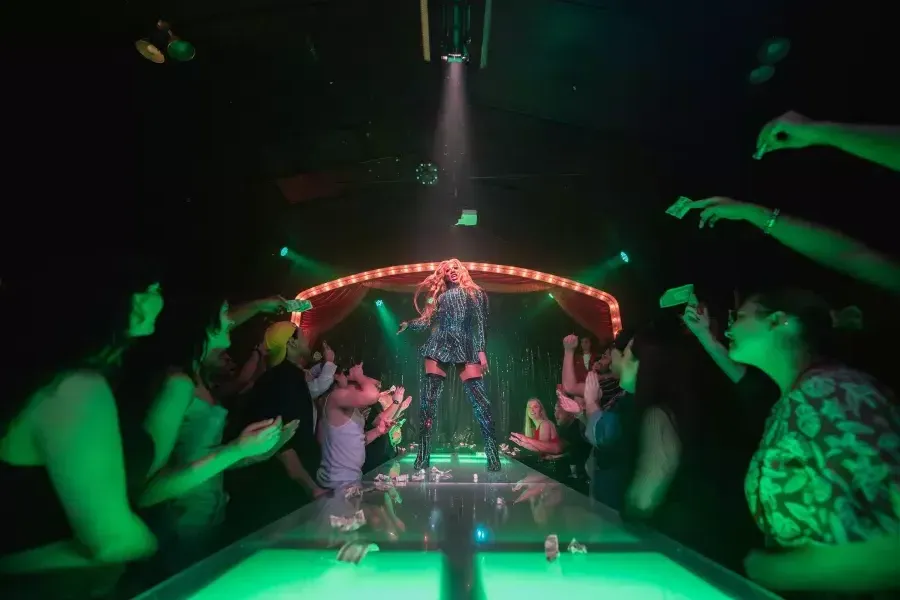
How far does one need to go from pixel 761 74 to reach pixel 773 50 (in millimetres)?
92

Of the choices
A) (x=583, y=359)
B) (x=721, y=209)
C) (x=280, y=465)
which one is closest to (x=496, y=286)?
(x=583, y=359)

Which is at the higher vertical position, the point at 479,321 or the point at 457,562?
the point at 479,321

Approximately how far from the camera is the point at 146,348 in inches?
62.6

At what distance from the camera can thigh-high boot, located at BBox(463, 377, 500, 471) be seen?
384 cm

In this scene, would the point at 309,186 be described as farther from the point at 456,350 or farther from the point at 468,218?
the point at 456,350

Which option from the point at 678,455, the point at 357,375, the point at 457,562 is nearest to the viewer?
the point at 457,562

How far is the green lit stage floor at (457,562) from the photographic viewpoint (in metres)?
1.31

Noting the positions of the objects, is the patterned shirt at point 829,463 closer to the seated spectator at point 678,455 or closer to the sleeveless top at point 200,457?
the seated spectator at point 678,455

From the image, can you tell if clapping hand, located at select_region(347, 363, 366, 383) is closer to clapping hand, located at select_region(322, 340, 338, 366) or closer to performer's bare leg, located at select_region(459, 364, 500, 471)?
clapping hand, located at select_region(322, 340, 338, 366)

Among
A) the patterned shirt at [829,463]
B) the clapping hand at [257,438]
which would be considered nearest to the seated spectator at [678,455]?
the patterned shirt at [829,463]

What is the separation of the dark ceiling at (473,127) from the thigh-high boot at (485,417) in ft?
5.04

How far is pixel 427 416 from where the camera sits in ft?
12.9

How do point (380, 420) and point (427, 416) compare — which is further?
point (380, 420)

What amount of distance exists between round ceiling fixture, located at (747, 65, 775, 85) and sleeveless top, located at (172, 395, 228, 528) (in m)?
2.62
